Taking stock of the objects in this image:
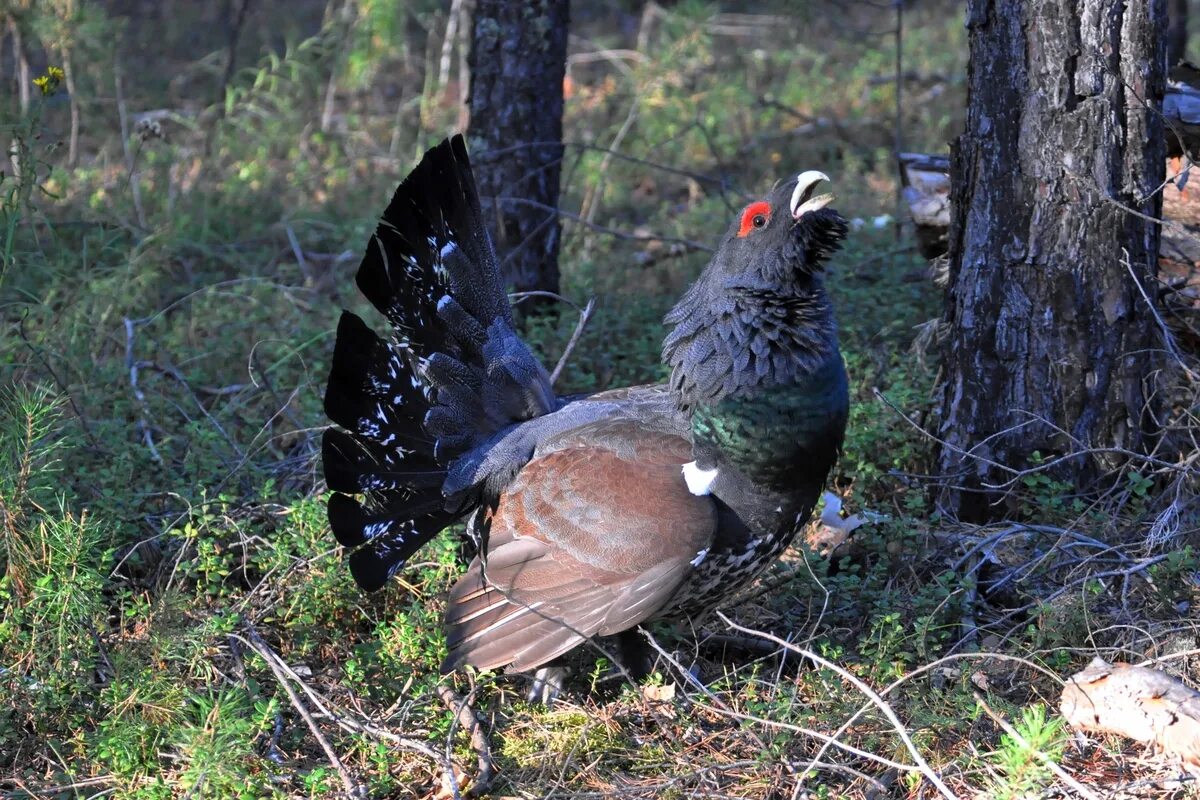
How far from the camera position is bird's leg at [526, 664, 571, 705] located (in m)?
4.05

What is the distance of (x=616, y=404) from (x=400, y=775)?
1.45 metres

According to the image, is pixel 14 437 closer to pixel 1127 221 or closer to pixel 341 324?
pixel 341 324

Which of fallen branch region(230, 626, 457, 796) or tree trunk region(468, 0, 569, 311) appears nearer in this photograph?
fallen branch region(230, 626, 457, 796)

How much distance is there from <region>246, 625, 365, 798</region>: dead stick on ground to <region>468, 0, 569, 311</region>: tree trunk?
2759 millimetres

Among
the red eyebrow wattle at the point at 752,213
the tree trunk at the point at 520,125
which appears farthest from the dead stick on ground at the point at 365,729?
the tree trunk at the point at 520,125

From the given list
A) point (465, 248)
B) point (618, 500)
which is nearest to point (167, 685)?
point (618, 500)

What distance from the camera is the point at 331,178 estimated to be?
8453mm

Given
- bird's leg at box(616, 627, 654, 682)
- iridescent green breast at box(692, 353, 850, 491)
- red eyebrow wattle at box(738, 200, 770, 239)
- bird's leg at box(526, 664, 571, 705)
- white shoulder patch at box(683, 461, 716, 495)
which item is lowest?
bird's leg at box(526, 664, 571, 705)

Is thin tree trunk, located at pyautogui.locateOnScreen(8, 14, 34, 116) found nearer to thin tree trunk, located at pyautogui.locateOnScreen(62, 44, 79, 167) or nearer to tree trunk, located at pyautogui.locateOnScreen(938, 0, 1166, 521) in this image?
thin tree trunk, located at pyautogui.locateOnScreen(62, 44, 79, 167)

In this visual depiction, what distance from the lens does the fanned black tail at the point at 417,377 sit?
13.8 feet

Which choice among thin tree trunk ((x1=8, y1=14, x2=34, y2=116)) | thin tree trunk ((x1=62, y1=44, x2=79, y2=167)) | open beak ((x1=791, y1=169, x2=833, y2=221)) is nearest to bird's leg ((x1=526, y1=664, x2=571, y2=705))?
open beak ((x1=791, y1=169, x2=833, y2=221))

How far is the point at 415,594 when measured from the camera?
4527mm

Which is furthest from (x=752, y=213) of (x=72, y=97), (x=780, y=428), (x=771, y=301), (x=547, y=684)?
(x=72, y=97)

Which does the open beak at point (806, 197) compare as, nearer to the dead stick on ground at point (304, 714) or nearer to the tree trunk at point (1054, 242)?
the tree trunk at point (1054, 242)
